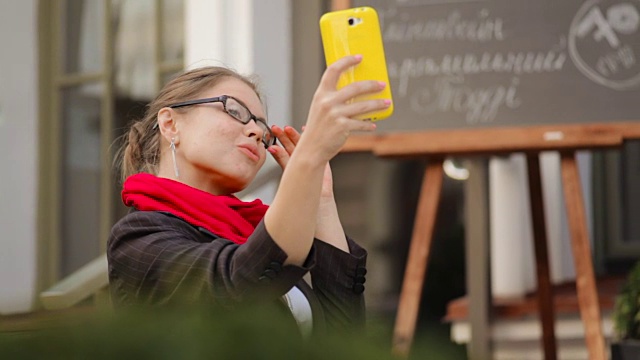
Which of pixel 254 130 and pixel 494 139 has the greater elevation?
pixel 254 130

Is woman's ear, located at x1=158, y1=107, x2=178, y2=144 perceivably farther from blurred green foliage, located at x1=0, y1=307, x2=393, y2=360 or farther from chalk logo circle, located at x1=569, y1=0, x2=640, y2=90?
chalk logo circle, located at x1=569, y1=0, x2=640, y2=90

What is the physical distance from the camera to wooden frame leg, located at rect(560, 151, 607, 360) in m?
Result: 3.03

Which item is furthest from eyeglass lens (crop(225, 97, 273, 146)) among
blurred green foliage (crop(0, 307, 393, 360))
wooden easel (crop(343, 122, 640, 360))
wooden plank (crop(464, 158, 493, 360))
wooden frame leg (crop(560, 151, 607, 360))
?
wooden plank (crop(464, 158, 493, 360))

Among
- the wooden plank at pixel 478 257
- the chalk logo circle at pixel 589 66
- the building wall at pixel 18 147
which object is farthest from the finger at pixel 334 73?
the building wall at pixel 18 147

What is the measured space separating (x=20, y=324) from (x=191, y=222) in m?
0.91

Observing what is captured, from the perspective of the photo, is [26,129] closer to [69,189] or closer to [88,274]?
[69,189]

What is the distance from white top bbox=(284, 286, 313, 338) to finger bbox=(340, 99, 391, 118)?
0.33 m

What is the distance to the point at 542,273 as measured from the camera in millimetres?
3502

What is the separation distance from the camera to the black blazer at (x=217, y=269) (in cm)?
134

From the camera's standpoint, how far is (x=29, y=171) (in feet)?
14.8

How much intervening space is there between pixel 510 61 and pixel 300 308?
195 centimetres

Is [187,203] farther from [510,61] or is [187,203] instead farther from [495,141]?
[510,61]

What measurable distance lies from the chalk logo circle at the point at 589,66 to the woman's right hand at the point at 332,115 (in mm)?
2045

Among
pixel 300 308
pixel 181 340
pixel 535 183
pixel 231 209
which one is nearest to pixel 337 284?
pixel 300 308
